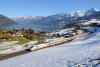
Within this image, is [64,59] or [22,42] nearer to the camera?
[64,59]

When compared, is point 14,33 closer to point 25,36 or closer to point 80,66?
point 25,36

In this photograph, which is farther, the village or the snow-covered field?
the village

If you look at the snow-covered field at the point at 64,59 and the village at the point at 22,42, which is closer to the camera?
the snow-covered field at the point at 64,59

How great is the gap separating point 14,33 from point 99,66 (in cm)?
7081

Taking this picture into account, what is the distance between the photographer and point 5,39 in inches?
2800

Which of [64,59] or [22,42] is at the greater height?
[64,59]

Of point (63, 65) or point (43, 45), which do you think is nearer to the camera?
point (63, 65)

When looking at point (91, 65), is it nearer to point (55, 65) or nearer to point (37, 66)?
point (55, 65)

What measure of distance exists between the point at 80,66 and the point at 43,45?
42725mm

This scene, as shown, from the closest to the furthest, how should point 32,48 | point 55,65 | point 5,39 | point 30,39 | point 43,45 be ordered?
point 55,65, point 32,48, point 43,45, point 5,39, point 30,39

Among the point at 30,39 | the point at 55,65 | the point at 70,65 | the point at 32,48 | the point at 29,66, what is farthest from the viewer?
the point at 30,39

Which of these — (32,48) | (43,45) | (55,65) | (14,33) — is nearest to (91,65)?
(55,65)

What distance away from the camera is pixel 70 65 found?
2002cm

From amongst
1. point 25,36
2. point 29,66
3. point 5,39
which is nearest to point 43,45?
point 5,39
